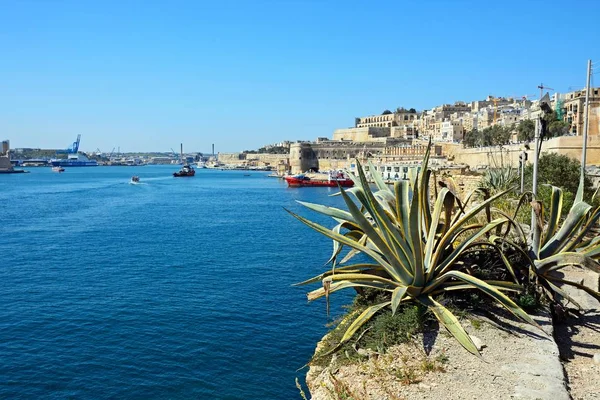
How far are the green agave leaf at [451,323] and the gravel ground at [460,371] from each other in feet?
0.34

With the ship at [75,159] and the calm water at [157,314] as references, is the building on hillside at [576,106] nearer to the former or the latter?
the calm water at [157,314]

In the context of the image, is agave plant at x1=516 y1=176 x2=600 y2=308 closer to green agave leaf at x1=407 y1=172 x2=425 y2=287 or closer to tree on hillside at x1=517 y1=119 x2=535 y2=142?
green agave leaf at x1=407 y1=172 x2=425 y2=287

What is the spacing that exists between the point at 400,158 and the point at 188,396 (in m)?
66.8

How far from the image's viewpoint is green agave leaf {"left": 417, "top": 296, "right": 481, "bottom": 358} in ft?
16.0

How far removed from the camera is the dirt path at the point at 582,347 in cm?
454

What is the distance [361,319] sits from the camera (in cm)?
554

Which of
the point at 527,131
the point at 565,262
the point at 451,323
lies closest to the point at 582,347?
the point at 565,262

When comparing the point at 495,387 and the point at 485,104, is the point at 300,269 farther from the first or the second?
the point at 485,104

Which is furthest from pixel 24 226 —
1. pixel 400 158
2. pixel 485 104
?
pixel 485 104

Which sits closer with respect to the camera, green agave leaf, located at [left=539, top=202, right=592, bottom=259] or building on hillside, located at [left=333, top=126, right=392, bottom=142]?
green agave leaf, located at [left=539, top=202, right=592, bottom=259]

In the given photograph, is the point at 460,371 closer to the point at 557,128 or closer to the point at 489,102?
the point at 557,128

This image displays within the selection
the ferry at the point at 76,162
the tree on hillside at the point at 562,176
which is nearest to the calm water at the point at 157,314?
the tree on hillside at the point at 562,176

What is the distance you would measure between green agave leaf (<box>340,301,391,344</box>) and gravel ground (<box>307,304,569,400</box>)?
14.0 inches

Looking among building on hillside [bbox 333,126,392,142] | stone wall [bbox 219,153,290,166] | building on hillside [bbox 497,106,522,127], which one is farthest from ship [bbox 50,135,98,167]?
building on hillside [bbox 497,106,522,127]
